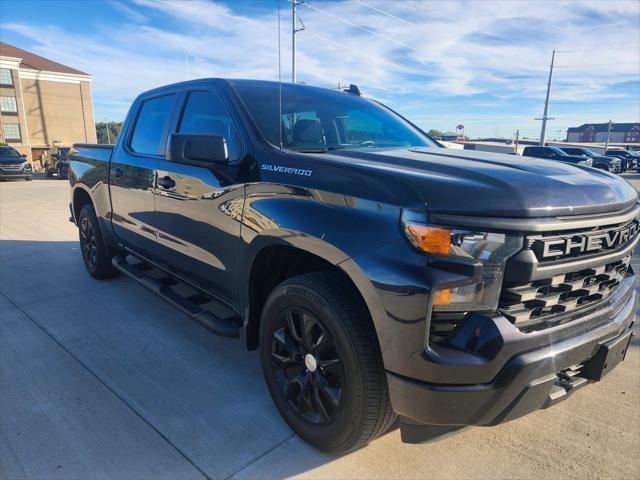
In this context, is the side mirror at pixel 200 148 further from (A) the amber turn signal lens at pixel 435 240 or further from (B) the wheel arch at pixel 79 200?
(B) the wheel arch at pixel 79 200

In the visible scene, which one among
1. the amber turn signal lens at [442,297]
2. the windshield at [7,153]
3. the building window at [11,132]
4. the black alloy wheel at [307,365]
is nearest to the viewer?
the amber turn signal lens at [442,297]

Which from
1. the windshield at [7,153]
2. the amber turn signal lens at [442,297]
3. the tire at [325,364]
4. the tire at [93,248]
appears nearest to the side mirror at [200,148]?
the tire at [325,364]

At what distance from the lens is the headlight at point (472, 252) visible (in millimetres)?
1682

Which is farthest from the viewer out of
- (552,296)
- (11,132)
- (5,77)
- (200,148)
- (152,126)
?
(11,132)

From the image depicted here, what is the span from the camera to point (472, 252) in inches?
66.7

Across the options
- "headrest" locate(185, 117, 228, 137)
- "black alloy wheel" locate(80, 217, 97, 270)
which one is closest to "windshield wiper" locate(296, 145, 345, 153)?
"headrest" locate(185, 117, 228, 137)

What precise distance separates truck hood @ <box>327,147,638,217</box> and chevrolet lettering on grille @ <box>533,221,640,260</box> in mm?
101

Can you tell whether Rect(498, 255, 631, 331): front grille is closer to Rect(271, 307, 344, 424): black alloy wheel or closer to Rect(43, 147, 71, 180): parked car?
Rect(271, 307, 344, 424): black alloy wheel

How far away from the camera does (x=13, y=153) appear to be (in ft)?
68.8

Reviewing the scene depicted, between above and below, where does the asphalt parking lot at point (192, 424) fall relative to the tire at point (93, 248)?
below

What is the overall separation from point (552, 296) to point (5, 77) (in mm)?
52303

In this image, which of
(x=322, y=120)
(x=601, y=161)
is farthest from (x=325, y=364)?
(x=601, y=161)

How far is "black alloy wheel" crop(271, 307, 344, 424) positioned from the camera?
211 centimetres

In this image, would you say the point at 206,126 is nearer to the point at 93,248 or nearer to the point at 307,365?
the point at 307,365
